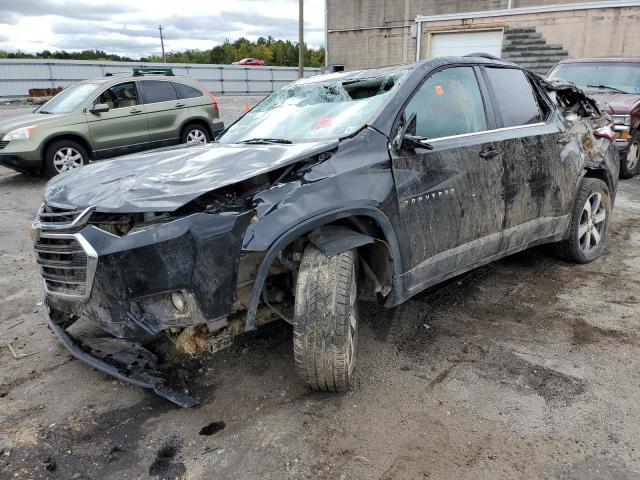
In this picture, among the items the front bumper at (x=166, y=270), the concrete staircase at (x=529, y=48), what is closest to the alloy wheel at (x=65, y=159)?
the front bumper at (x=166, y=270)

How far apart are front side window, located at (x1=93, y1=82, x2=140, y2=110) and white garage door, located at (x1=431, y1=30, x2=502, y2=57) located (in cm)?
1363

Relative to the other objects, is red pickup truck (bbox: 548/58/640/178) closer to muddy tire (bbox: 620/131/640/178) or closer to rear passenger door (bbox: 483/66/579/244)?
muddy tire (bbox: 620/131/640/178)

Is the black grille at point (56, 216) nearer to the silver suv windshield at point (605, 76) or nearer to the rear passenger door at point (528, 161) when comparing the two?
the rear passenger door at point (528, 161)

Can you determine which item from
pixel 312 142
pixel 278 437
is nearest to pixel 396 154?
pixel 312 142

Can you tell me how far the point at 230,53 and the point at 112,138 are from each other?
3576 inches

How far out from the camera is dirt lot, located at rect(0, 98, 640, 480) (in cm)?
237

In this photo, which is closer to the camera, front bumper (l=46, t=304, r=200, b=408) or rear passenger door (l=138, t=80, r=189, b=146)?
front bumper (l=46, t=304, r=200, b=408)

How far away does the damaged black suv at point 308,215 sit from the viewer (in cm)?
246

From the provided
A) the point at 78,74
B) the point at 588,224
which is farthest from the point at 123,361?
the point at 78,74

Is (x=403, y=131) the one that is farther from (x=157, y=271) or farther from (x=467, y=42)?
(x=467, y=42)

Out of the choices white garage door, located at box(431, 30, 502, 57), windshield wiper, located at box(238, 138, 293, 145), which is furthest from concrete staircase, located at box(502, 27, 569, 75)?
windshield wiper, located at box(238, 138, 293, 145)

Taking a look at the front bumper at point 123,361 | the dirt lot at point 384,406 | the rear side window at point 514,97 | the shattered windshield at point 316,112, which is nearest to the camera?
the dirt lot at point 384,406

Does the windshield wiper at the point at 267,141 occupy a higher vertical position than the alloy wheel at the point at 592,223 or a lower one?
higher

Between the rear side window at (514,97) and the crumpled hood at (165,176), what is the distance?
1.70 meters
